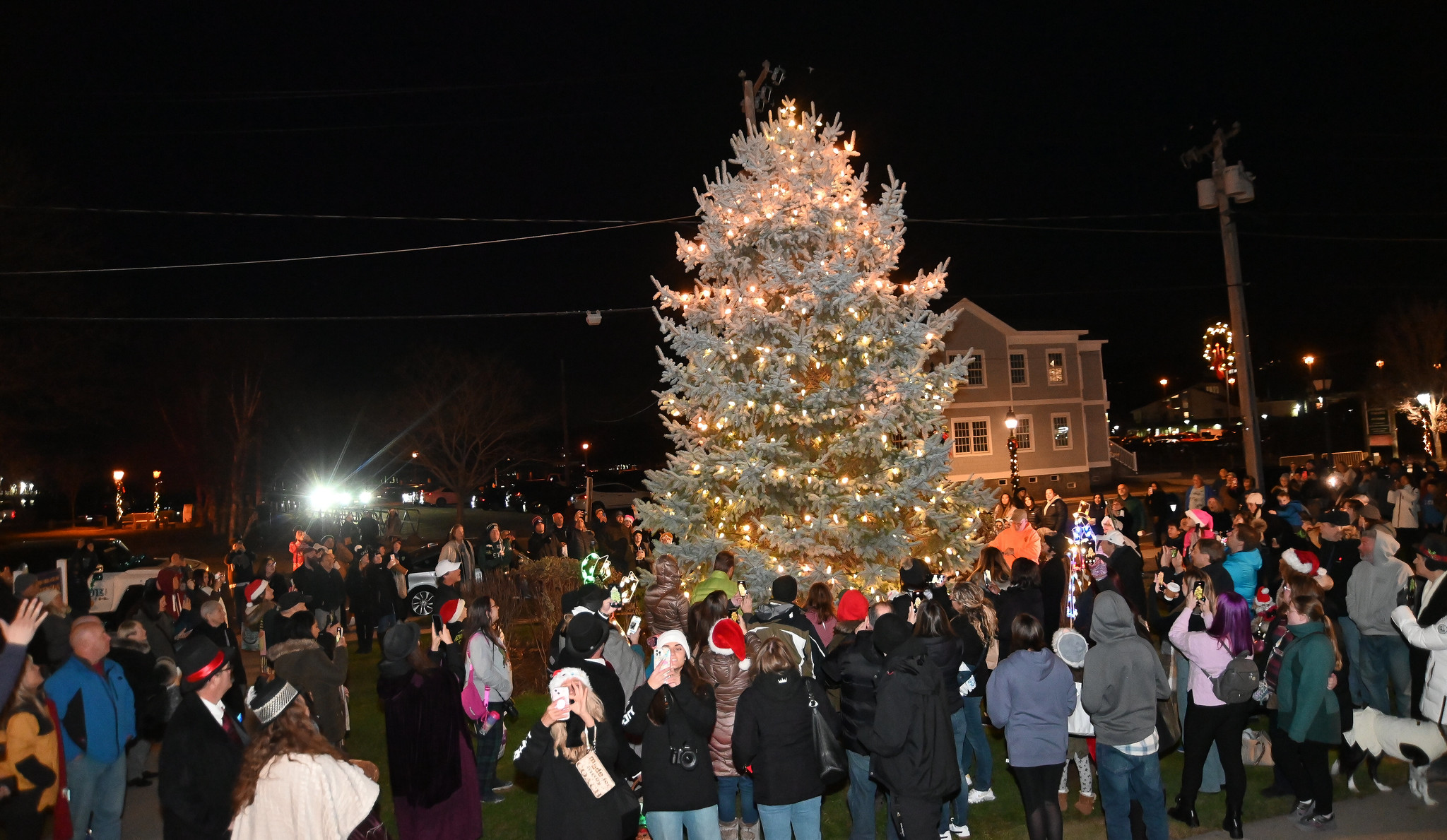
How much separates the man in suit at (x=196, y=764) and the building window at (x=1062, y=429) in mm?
40880

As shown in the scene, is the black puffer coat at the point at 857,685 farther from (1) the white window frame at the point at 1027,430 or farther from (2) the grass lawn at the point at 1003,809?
(1) the white window frame at the point at 1027,430

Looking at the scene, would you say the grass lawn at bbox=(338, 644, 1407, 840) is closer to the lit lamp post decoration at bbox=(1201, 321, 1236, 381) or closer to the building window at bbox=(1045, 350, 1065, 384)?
the building window at bbox=(1045, 350, 1065, 384)

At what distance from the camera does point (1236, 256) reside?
774 inches

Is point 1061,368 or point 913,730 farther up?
point 1061,368

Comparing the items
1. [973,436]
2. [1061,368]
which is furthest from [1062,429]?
[973,436]

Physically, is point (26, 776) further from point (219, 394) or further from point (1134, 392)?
point (1134, 392)

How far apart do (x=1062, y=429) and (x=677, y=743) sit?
3997cm

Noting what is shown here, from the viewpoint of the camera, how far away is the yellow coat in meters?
5.23

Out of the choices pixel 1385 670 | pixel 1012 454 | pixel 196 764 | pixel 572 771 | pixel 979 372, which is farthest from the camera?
pixel 979 372

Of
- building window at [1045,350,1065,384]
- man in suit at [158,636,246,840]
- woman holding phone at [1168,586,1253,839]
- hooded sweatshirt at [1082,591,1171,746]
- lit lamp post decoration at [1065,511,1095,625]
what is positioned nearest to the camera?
man in suit at [158,636,246,840]

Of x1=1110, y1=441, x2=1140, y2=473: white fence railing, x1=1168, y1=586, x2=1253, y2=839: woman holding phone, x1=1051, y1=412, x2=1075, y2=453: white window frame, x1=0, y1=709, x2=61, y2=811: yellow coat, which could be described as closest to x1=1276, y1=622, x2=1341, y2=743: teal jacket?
x1=1168, y1=586, x2=1253, y2=839: woman holding phone

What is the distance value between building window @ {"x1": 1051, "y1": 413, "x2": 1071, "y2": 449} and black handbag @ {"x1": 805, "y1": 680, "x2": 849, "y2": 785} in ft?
127

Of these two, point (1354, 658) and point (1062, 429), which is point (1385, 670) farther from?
point (1062, 429)

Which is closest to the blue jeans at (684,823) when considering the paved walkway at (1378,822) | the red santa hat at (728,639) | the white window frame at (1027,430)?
the red santa hat at (728,639)
